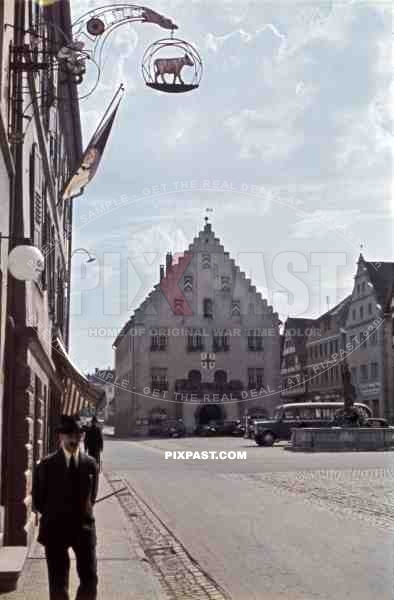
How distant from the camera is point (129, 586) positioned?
9.66m

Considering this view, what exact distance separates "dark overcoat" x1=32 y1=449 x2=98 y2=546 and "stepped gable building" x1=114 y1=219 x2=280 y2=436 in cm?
6924

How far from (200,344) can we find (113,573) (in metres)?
69.1

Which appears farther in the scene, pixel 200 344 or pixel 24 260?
pixel 200 344

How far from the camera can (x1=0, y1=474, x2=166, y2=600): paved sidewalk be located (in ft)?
30.0

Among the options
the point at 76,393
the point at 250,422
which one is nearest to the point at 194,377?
the point at 250,422

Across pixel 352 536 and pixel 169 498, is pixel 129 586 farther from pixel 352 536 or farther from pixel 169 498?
pixel 169 498

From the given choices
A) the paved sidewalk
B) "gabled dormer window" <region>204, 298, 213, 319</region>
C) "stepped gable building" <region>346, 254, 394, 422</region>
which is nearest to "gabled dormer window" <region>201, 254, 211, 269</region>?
"gabled dormer window" <region>204, 298, 213, 319</region>

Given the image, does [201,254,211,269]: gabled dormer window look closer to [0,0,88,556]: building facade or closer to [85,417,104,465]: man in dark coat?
[85,417,104,465]: man in dark coat

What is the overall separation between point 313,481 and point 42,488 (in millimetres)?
16738

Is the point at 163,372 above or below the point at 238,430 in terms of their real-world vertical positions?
above

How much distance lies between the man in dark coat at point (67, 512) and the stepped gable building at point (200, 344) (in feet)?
227

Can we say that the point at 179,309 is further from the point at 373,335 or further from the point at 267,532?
the point at 267,532

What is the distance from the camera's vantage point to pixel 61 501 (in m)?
7.34

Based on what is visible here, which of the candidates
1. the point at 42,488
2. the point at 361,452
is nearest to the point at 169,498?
the point at 42,488
